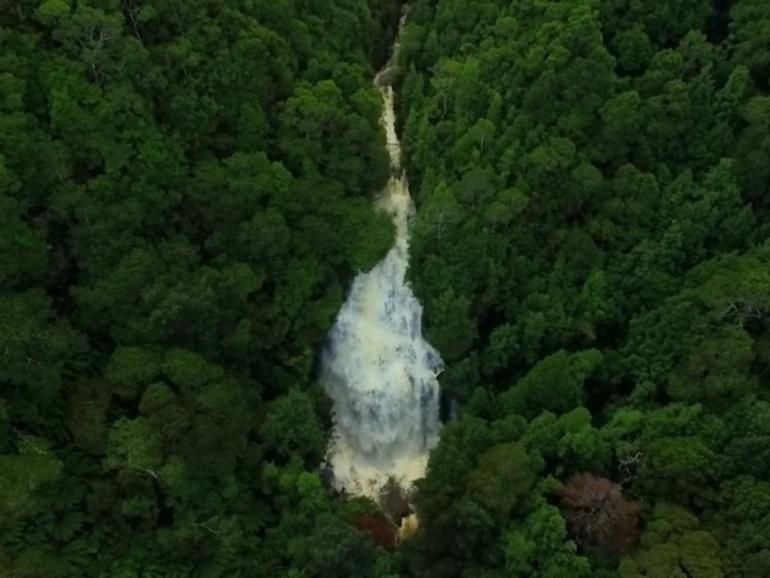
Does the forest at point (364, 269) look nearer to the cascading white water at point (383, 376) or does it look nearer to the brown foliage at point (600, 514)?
the brown foliage at point (600, 514)

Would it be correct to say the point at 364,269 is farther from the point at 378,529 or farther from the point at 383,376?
the point at 378,529

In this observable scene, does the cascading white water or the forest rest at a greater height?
the forest

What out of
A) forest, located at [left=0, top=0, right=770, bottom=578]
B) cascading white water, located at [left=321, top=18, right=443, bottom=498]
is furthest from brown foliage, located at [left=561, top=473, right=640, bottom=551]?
cascading white water, located at [left=321, top=18, right=443, bottom=498]

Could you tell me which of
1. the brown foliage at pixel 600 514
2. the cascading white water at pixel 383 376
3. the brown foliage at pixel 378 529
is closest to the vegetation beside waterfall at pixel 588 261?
the brown foliage at pixel 600 514

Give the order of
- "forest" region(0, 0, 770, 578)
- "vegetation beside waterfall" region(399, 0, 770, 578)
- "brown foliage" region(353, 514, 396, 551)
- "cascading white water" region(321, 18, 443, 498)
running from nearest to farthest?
"forest" region(0, 0, 770, 578), "vegetation beside waterfall" region(399, 0, 770, 578), "brown foliage" region(353, 514, 396, 551), "cascading white water" region(321, 18, 443, 498)

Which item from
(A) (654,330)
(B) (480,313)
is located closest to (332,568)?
(B) (480,313)

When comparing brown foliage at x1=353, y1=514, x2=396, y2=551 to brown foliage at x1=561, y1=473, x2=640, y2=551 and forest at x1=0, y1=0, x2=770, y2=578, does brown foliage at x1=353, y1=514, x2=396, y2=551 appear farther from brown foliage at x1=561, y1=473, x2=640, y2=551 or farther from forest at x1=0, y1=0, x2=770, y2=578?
brown foliage at x1=561, y1=473, x2=640, y2=551

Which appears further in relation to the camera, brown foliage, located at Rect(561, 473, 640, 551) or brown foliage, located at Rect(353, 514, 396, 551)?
brown foliage, located at Rect(353, 514, 396, 551)
